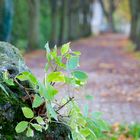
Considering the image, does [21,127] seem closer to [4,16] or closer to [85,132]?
[85,132]

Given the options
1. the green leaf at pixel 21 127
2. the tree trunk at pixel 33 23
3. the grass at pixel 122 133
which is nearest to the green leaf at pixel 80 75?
the green leaf at pixel 21 127

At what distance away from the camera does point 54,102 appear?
2656mm

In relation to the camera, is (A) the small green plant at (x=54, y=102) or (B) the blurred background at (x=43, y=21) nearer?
(A) the small green plant at (x=54, y=102)

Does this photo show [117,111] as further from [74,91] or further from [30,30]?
[30,30]

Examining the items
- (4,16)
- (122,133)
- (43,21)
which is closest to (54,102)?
(122,133)

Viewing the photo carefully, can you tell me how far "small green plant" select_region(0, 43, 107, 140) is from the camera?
236 cm

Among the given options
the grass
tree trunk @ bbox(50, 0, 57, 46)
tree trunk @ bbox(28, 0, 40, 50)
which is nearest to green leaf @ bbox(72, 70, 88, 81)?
the grass

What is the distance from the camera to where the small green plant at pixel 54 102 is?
7.75 ft

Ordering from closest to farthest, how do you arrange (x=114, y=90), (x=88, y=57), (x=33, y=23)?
(x=114, y=90) → (x=88, y=57) → (x=33, y=23)

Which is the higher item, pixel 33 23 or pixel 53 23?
pixel 33 23

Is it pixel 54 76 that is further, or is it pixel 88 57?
pixel 88 57

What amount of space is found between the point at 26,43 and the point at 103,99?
63.7 ft

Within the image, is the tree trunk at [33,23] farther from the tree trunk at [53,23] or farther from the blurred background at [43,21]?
the tree trunk at [53,23]

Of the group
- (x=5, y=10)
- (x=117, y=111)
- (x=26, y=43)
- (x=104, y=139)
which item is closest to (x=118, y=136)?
(x=104, y=139)
